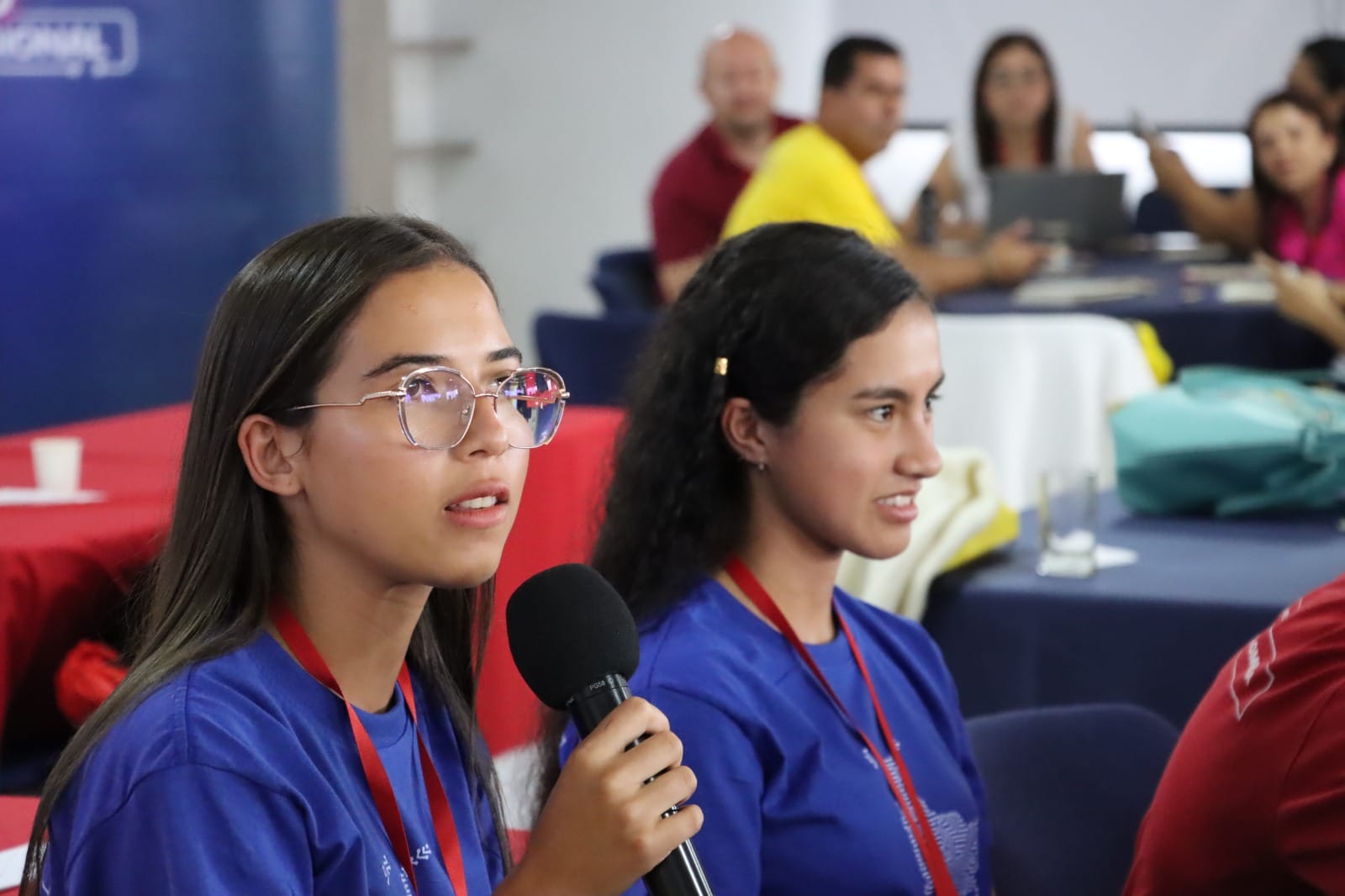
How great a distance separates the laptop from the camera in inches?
224

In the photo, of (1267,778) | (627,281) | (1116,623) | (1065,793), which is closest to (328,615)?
(1267,778)

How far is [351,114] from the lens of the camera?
23.0 ft

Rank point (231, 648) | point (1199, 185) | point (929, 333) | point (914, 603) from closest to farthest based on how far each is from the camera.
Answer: point (231, 648)
point (929, 333)
point (914, 603)
point (1199, 185)

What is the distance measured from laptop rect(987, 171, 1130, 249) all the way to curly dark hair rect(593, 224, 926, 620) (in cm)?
414

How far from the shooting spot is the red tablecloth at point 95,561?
2328 mm

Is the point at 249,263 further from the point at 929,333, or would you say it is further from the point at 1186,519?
the point at 1186,519

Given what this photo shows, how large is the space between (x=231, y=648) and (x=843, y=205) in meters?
3.35

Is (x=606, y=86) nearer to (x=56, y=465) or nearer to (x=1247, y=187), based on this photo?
(x=1247, y=187)

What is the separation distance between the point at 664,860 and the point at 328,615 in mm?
302

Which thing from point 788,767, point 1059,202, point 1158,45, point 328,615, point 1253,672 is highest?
point 1158,45

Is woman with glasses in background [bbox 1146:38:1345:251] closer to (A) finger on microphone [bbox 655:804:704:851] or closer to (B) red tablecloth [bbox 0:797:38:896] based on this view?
(B) red tablecloth [bbox 0:797:38:896]

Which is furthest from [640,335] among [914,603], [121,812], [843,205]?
[121,812]

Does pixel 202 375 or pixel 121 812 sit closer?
pixel 121 812

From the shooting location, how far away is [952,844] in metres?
1.56
